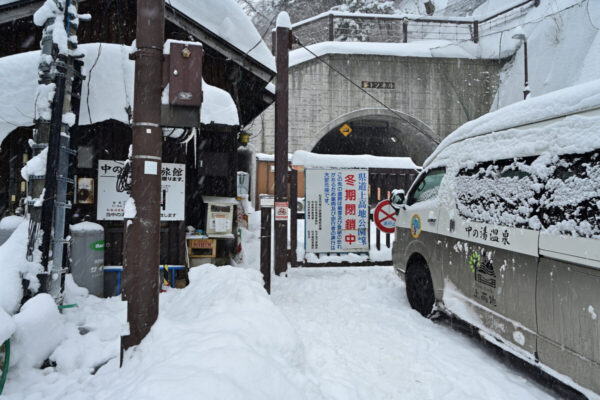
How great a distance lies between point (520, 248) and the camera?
10.7 ft

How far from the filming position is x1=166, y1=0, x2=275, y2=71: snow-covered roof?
252 inches

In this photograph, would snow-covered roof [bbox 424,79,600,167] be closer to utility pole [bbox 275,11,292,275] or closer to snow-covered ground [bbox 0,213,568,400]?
snow-covered ground [bbox 0,213,568,400]

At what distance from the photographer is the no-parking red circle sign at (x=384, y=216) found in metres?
8.38

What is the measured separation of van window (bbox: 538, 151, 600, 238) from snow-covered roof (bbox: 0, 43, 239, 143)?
15.9 feet

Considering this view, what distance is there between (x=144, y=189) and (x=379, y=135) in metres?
22.6

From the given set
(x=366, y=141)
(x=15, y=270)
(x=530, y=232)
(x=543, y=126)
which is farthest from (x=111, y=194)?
(x=366, y=141)

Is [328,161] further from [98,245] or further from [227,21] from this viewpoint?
[98,245]

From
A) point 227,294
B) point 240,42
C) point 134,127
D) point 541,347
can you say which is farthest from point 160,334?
point 240,42

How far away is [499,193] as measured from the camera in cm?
360

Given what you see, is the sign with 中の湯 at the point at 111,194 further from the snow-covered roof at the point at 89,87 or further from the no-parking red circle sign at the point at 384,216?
the no-parking red circle sign at the point at 384,216

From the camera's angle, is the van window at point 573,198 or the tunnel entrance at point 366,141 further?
the tunnel entrance at point 366,141

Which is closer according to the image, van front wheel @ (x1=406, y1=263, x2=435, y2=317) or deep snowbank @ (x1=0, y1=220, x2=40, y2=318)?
deep snowbank @ (x1=0, y1=220, x2=40, y2=318)

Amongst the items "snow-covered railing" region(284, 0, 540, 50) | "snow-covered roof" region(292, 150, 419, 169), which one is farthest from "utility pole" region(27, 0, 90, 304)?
"snow-covered railing" region(284, 0, 540, 50)

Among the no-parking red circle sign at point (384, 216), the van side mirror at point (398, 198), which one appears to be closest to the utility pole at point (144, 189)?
the van side mirror at point (398, 198)
